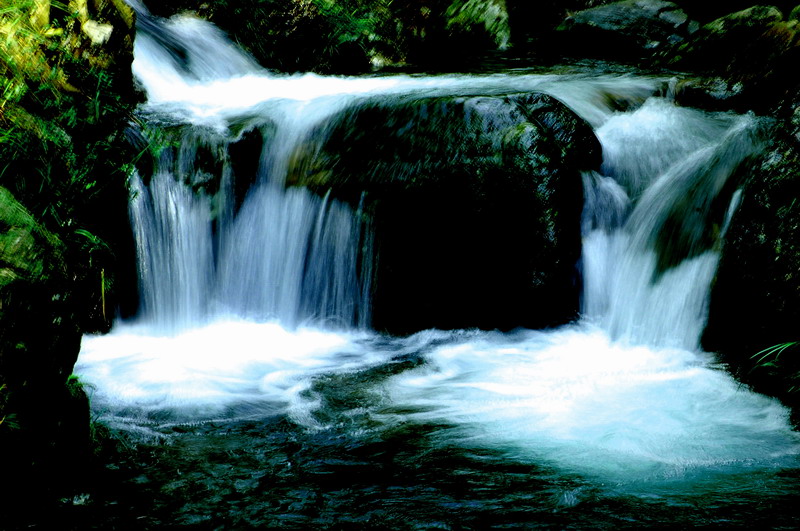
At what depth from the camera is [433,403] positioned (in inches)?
166

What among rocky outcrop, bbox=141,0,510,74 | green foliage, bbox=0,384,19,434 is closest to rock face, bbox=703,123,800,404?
green foliage, bbox=0,384,19,434

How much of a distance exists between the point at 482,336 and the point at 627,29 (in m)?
6.12

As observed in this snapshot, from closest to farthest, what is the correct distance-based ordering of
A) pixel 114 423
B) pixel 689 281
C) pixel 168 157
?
pixel 114 423 < pixel 689 281 < pixel 168 157

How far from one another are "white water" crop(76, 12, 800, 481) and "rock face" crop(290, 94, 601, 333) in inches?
7.8

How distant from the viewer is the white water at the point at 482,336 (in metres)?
3.82

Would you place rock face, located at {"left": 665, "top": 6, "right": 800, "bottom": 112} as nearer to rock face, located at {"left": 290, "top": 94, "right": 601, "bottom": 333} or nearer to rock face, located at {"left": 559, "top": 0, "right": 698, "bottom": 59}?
rock face, located at {"left": 290, "top": 94, "right": 601, "bottom": 333}

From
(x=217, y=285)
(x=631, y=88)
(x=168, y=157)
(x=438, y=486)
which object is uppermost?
(x=631, y=88)

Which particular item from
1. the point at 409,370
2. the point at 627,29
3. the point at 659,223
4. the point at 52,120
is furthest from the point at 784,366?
the point at 627,29

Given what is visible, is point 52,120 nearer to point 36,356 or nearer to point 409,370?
point 36,356

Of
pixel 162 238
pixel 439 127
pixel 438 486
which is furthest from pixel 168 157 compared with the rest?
pixel 438 486

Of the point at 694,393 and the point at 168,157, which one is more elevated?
the point at 168,157

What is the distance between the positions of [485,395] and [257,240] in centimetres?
260

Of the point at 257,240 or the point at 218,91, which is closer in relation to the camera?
the point at 257,240

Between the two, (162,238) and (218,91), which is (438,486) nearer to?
(162,238)
